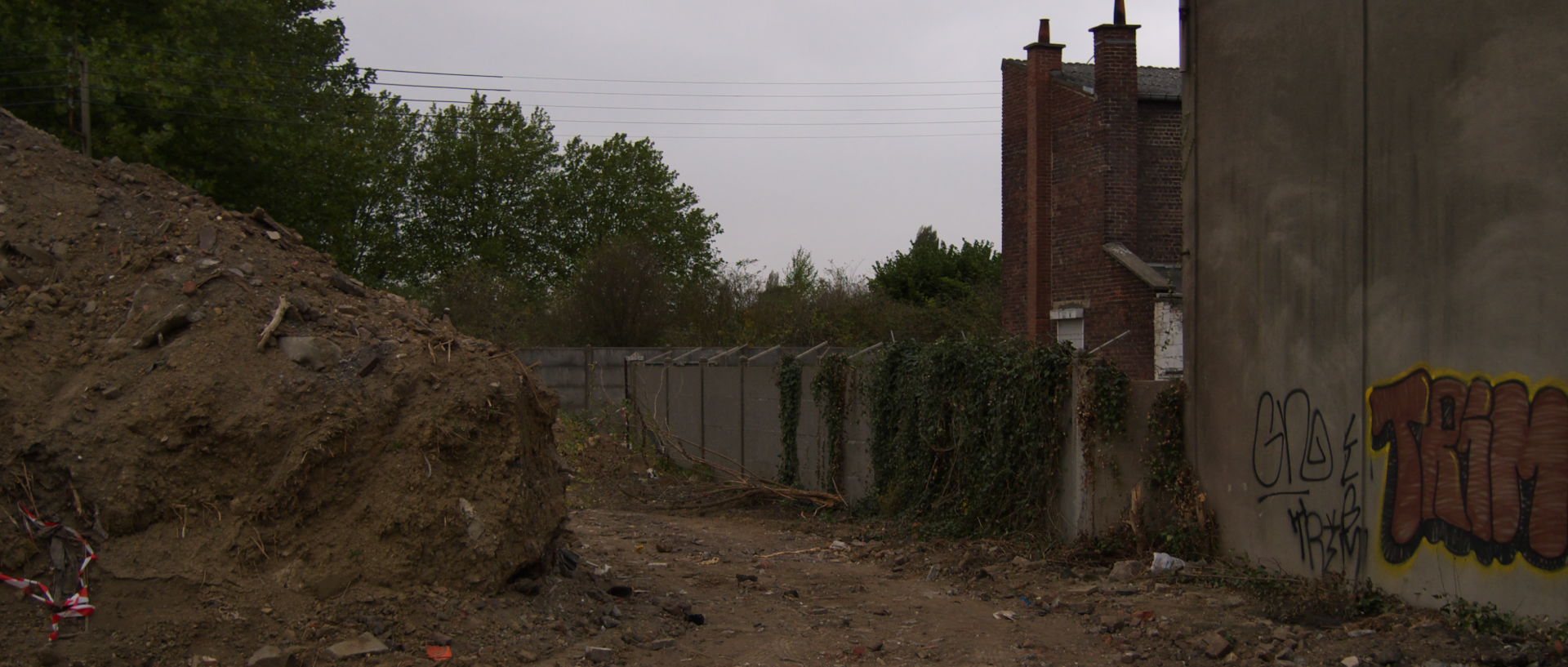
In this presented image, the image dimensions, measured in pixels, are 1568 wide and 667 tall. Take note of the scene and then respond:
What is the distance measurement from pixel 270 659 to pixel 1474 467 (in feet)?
23.2

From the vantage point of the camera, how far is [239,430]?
6477 millimetres

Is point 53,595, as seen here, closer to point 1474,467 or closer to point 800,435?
point 1474,467

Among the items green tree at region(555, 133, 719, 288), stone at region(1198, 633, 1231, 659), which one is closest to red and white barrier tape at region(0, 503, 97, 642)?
stone at region(1198, 633, 1231, 659)

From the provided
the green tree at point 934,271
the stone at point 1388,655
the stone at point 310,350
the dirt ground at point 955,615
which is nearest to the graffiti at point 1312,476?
the dirt ground at point 955,615

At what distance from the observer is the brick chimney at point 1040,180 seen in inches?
898

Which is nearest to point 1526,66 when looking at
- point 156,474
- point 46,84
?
point 156,474

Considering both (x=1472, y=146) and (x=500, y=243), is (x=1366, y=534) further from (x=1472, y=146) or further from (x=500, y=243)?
(x=500, y=243)

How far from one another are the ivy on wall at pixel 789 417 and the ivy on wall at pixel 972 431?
→ 2478mm

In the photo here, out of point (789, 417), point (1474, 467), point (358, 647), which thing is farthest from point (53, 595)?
point (789, 417)

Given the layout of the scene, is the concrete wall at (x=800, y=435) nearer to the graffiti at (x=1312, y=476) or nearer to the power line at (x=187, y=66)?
the graffiti at (x=1312, y=476)

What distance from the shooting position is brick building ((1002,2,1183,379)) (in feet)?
65.8

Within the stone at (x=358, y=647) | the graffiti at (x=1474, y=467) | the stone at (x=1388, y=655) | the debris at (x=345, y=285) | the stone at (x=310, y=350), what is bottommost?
the stone at (x=1388, y=655)

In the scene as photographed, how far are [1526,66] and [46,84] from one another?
23.0 m

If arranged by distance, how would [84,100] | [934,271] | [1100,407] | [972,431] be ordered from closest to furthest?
[1100,407]
[972,431]
[84,100]
[934,271]
